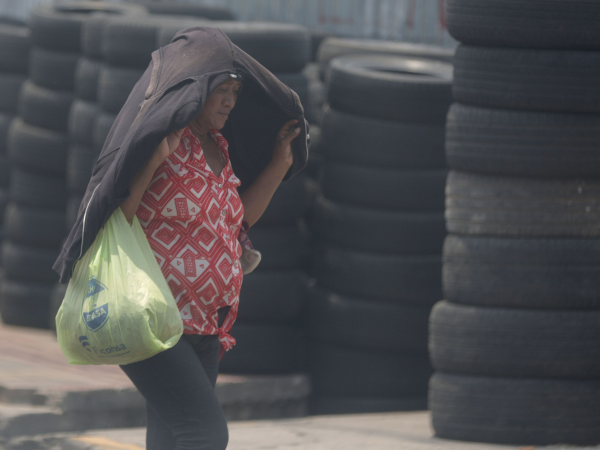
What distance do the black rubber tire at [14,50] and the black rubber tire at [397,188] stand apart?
324 cm

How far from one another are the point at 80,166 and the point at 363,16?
15.4ft

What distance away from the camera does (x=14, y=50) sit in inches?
274

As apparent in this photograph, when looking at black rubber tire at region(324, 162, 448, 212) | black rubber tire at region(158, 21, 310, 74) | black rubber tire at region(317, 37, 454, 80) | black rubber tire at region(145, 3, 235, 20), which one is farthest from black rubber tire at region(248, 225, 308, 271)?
black rubber tire at region(145, 3, 235, 20)

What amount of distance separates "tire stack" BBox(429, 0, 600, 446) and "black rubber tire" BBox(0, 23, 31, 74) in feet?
14.1

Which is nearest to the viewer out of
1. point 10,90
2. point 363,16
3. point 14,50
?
point 14,50

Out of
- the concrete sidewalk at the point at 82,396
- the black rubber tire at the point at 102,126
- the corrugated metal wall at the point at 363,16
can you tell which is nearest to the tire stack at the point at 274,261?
the concrete sidewalk at the point at 82,396

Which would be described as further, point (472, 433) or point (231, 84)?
point (472, 433)

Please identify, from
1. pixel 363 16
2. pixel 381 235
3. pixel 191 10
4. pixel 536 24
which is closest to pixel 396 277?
pixel 381 235

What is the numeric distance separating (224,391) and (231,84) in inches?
106

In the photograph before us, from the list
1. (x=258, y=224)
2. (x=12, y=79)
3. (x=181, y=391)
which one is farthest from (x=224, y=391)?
(x=12, y=79)

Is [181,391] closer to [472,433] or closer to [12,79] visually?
[472,433]

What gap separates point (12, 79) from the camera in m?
7.06

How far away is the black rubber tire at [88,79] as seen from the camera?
5.74m

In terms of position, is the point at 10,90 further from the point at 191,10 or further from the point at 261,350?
the point at 261,350
